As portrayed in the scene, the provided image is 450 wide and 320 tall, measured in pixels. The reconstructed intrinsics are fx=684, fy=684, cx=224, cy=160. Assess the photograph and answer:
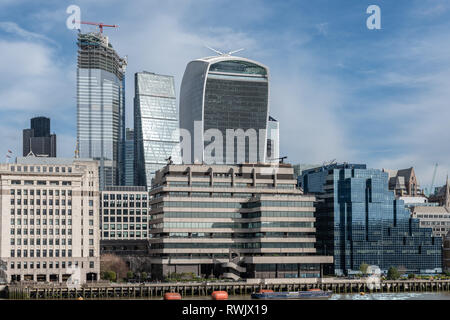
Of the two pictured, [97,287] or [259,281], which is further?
[259,281]
